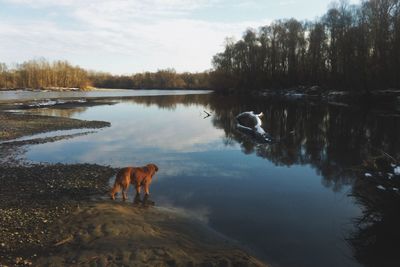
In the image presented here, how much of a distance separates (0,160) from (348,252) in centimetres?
1683

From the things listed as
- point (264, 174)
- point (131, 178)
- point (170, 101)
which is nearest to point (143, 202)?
point (131, 178)

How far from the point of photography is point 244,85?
109750 mm

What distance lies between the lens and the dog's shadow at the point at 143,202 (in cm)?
1253

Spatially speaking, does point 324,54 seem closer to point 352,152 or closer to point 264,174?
point 352,152

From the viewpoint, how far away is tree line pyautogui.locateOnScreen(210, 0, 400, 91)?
2276 inches

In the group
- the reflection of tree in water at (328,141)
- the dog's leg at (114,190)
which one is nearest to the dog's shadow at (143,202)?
the dog's leg at (114,190)

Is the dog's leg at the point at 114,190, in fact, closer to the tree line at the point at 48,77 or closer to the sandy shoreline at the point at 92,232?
the sandy shoreline at the point at 92,232

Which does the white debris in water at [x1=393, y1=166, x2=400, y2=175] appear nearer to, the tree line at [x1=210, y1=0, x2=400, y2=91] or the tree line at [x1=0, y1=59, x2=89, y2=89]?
the tree line at [x1=210, y1=0, x2=400, y2=91]

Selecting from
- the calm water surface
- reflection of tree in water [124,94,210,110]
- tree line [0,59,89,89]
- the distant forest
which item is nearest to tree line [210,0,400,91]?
the distant forest

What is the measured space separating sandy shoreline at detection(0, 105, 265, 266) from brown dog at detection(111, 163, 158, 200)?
20.5 inches

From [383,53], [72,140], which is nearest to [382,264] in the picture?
[72,140]

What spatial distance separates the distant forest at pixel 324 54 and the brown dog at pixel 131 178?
51171mm

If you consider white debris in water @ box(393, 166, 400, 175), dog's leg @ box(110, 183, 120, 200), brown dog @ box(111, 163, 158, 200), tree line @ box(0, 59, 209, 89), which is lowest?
dog's leg @ box(110, 183, 120, 200)

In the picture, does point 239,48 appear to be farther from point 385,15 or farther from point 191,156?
point 191,156
